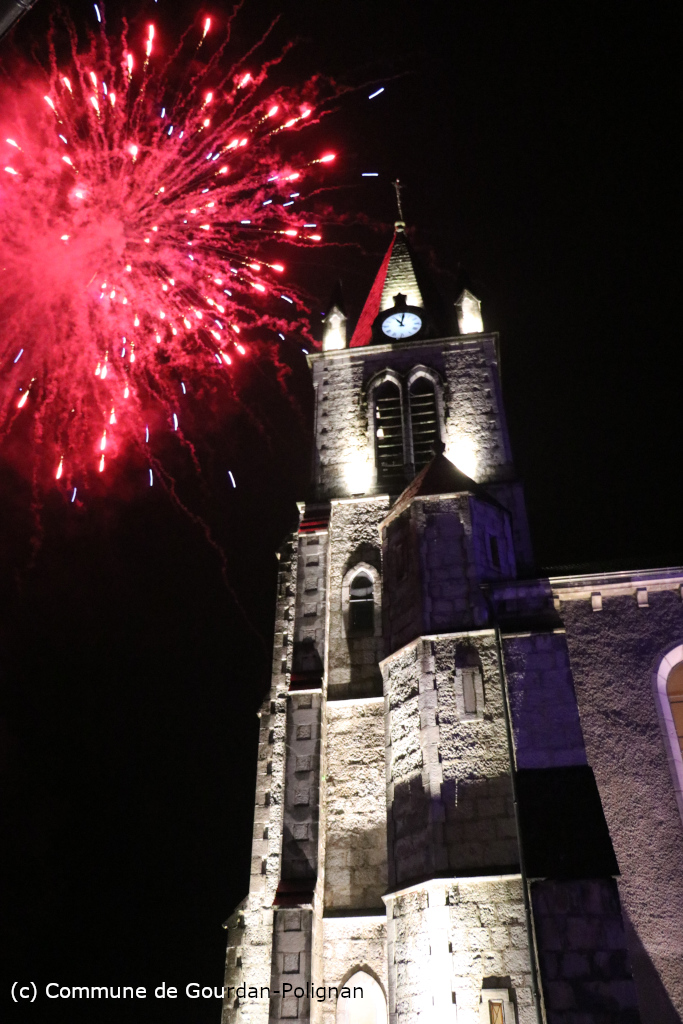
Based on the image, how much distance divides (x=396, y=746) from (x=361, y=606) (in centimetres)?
399

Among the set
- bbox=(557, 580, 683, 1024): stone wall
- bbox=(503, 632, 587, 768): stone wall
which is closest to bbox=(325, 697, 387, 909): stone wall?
bbox=(503, 632, 587, 768): stone wall

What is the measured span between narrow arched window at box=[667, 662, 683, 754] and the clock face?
496 inches

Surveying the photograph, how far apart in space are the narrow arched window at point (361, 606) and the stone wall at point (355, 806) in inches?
71.0

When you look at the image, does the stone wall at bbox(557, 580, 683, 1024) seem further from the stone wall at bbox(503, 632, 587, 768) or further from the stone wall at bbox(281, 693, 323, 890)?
the stone wall at bbox(281, 693, 323, 890)

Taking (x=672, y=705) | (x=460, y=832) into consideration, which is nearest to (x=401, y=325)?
(x=672, y=705)

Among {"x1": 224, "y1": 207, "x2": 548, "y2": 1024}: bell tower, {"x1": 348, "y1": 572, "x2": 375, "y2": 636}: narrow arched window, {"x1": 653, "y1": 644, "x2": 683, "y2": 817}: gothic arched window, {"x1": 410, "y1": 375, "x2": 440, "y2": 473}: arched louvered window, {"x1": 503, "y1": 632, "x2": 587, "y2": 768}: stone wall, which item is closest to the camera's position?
{"x1": 224, "y1": 207, "x2": 548, "y2": 1024}: bell tower

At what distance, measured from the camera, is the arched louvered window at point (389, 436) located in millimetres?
21188

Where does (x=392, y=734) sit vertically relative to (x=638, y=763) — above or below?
above

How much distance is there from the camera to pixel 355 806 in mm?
16188

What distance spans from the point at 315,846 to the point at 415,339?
1403 centimetres

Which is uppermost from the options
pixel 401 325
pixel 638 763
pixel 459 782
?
pixel 401 325

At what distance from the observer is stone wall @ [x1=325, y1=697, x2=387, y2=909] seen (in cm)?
1548

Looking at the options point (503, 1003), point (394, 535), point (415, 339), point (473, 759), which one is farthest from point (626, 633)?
point (415, 339)

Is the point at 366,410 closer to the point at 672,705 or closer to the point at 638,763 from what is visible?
the point at 672,705
